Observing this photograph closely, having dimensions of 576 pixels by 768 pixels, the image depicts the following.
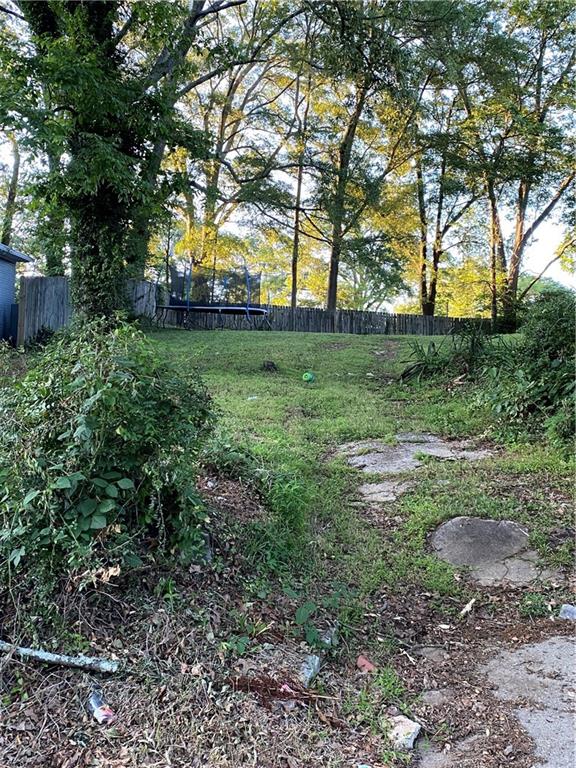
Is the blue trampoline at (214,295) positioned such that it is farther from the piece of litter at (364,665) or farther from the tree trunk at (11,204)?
the piece of litter at (364,665)

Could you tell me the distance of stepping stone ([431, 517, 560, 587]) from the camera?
9.04ft

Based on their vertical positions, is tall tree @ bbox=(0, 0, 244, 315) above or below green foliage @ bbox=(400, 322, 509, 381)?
above

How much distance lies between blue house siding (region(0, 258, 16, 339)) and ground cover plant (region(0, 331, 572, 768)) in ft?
23.8

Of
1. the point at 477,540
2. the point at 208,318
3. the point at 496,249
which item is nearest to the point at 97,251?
the point at 477,540

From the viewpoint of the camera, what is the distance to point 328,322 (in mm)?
15422

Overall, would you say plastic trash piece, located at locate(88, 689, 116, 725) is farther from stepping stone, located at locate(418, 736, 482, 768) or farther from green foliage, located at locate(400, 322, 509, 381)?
green foliage, located at locate(400, 322, 509, 381)

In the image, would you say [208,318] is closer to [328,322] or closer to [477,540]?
[328,322]

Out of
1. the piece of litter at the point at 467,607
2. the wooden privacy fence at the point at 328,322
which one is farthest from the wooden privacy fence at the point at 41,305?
the piece of litter at the point at 467,607

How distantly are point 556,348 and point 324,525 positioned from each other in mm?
2903

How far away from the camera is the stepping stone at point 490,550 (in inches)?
108

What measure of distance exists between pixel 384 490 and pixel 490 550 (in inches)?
38.7

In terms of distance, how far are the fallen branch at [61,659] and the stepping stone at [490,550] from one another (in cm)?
190

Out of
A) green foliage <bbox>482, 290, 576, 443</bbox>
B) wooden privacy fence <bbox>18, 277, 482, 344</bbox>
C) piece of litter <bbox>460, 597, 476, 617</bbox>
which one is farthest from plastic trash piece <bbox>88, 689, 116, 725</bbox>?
wooden privacy fence <bbox>18, 277, 482, 344</bbox>

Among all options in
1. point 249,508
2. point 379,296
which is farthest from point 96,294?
point 379,296
